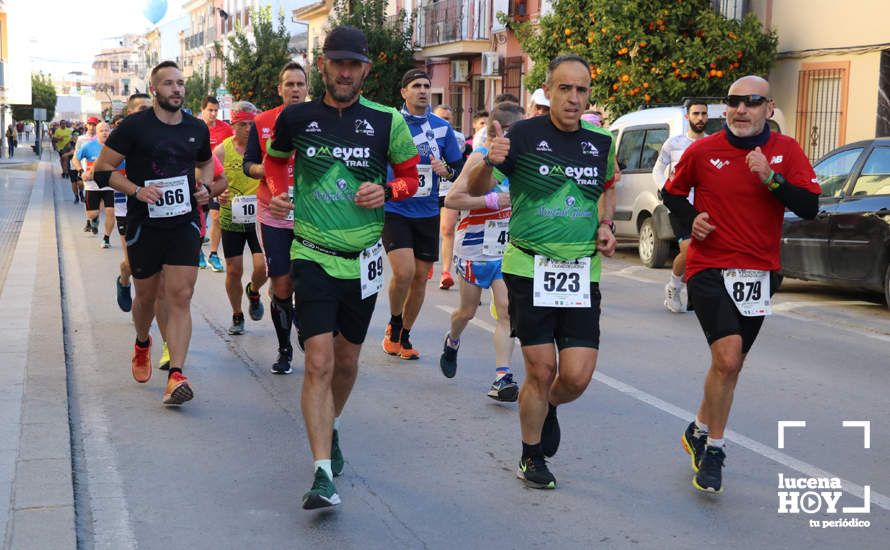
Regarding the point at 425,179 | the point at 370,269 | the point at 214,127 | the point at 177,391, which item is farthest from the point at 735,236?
the point at 214,127

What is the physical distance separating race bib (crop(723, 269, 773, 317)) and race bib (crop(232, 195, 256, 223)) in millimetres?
4598

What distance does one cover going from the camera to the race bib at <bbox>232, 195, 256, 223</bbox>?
8938 millimetres

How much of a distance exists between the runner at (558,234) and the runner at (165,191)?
251 centimetres

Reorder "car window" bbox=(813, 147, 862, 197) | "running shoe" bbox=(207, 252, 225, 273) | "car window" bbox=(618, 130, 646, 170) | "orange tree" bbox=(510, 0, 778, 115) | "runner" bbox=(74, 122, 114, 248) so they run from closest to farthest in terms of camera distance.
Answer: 1. "car window" bbox=(813, 147, 862, 197)
2. "running shoe" bbox=(207, 252, 225, 273)
3. "car window" bbox=(618, 130, 646, 170)
4. "runner" bbox=(74, 122, 114, 248)
5. "orange tree" bbox=(510, 0, 778, 115)

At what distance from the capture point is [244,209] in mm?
8953

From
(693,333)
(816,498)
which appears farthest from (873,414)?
(693,333)

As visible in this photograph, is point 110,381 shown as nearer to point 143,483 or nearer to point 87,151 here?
point 143,483

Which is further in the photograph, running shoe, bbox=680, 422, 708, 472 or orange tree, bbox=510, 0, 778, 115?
orange tree, bbox=510, 0, 778, 115

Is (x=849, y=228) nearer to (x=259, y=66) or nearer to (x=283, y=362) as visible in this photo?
(x=283, y=362)

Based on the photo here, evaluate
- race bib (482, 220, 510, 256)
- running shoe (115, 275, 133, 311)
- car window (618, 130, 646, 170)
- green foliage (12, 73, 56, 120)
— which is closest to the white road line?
race bib (482, 220, 510, 256)

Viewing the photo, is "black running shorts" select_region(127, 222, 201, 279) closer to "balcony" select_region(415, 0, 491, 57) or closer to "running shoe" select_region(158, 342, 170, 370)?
"running shoe" select_region(158, 342, 170, 370)

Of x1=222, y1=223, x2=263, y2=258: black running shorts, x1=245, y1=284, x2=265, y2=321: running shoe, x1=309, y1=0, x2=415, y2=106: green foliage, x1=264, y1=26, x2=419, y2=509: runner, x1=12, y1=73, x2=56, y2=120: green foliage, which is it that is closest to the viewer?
x1=264, y1=26, x2=419, y2=509: runner

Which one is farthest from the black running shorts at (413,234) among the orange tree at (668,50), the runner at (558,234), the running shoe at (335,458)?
the orange tree at (668,50)

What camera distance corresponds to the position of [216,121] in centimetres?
1282
